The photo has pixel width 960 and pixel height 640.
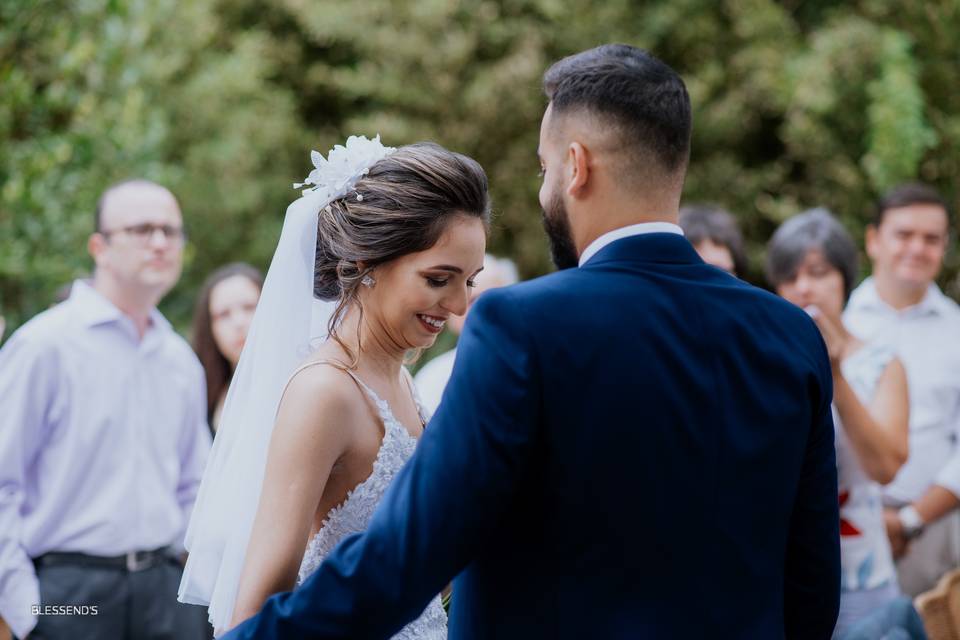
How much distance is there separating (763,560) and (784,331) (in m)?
0.42

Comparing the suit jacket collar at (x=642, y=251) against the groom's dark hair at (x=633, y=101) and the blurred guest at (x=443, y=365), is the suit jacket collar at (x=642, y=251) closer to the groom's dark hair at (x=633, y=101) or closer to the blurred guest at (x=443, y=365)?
the groom's dark hair at (x=633, y=101)

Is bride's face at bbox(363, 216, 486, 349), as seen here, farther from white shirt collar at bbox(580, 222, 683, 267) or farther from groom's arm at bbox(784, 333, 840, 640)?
groom's arm at bbox(784, 333, 840, 640)

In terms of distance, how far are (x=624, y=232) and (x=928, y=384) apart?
11.5 ft

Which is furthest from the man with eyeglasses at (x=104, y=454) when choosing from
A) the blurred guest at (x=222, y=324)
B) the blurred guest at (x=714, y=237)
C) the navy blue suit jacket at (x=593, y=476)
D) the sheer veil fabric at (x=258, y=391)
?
the navy blue suit jacket at (x=593, y=476)

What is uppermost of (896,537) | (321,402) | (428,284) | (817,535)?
(428,284)

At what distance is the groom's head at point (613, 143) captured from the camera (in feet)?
6.51

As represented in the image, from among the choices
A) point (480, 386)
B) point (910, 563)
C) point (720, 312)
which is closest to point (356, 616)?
point (480, 386)

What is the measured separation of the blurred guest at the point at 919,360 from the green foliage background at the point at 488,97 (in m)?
2.68

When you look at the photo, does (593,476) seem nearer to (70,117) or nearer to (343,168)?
(343,168)

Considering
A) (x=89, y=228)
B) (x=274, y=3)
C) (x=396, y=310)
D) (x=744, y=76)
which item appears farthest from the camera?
(x=274, y=3)

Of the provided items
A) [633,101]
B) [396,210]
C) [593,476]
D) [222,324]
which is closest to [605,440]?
[593,476]

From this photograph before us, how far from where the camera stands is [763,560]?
2.00 m

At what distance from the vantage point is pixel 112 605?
4.04m

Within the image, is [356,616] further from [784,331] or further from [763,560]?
[784,331]
